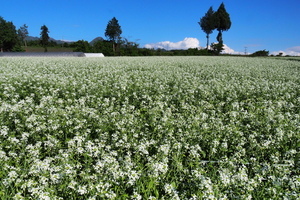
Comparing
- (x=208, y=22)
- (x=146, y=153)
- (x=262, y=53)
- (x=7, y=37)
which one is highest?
(x=208, y=22)

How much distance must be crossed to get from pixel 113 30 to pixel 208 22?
40868mm

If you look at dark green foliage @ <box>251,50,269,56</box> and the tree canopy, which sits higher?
the tree canopy

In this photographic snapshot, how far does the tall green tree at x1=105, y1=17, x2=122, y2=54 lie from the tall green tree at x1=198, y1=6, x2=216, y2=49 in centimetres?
3591

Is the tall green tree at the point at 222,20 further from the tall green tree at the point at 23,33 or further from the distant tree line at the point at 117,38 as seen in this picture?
the tall green tree at the point at 23,33

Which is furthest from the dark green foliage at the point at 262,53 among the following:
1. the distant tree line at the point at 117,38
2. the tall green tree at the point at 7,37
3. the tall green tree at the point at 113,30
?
the tall green tree at the point at 7,37

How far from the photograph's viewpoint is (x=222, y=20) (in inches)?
3917

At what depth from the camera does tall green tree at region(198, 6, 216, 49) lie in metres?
97.1

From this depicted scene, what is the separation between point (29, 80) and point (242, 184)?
44.9 ft

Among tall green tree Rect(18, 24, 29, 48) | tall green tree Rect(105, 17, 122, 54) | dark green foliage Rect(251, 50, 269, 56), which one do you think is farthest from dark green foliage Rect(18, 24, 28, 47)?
dark green foliage Rect(251, 50, 269, 56)

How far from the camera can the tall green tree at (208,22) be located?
97.1 m

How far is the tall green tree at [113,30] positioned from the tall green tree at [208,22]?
118 ft

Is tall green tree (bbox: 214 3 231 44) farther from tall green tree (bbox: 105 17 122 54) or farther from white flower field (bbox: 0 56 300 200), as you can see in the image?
white flower field (bbox: 0 56 300 200)

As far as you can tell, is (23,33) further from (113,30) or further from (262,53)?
(262,53)

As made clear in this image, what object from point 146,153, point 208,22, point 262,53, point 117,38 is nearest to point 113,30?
point 117,38
